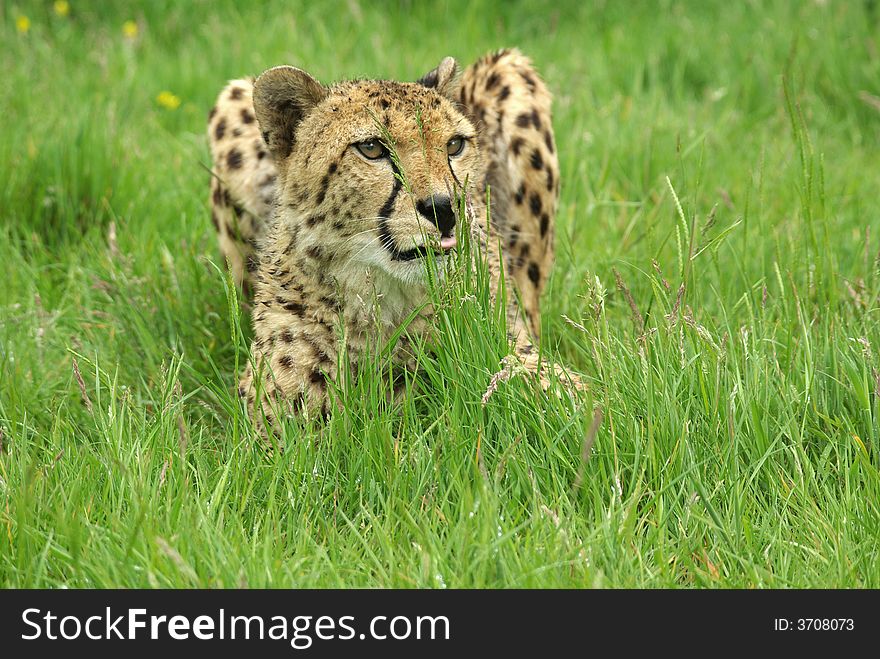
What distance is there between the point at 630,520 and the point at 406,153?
113 centimetres

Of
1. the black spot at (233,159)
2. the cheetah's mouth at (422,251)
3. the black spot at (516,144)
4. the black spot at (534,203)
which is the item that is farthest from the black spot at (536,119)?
the cheetah's mouth at (422,251)

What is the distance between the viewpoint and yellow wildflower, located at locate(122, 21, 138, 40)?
688 centimetres

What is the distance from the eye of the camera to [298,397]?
3311mm

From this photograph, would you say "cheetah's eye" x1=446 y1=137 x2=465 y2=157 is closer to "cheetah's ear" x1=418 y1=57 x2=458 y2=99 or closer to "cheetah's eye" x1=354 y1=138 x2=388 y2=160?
"cheetah's eye" x1=354 y1=138 x2=388 y2=160

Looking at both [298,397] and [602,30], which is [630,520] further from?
[602,30]

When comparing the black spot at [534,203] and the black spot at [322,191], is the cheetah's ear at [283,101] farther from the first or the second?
the black spot at [534,203]

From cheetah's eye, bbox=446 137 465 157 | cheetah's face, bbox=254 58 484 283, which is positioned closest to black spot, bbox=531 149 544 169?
cheetah's face, bbox=254 58 484 283

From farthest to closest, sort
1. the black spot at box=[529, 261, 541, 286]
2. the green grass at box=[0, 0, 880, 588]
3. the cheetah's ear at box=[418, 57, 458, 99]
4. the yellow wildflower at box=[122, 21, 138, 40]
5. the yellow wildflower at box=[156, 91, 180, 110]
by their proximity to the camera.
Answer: the yellow wildflower at box=[122, 21, 138, 40], the yellow wildflower at box=[156, 91, 180, 110], the black spot at box=[529, 261, 541, 286], the cheetah's ear at box=[418, 57, 458, 99], the green grass at box=[0, 0, 880, 588]

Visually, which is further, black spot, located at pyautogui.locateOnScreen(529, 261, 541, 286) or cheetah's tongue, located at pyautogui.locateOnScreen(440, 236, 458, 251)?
black spot, located at pyautogui.locateOnScreen(529, 261, 541, 286)

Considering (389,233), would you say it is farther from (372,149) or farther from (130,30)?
(130,30)

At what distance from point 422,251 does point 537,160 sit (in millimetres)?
1311

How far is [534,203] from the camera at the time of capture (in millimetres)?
4348

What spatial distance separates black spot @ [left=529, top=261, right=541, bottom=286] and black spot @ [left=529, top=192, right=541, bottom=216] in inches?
7.3

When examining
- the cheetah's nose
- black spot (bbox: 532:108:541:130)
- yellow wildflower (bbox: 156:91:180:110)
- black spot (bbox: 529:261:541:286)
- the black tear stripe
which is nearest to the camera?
the cheetah's nose
